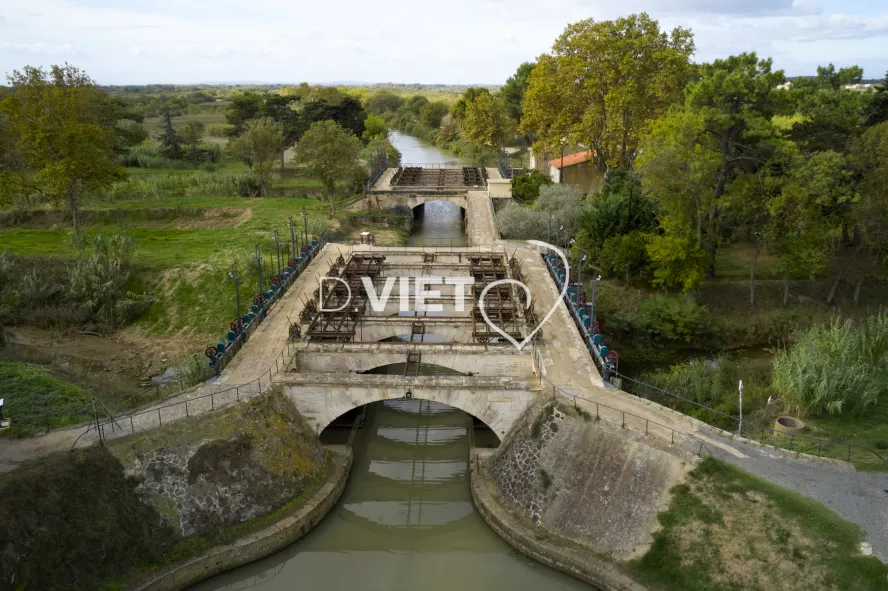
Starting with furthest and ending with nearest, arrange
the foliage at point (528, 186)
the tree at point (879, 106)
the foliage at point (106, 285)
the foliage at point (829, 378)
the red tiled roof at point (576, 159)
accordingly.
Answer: the red tiled roof at point (576, 159), the foliage at point (528, 186), the tree at point (879, 106), the foliage at point (106, 285), the foliage at point (829, 378)

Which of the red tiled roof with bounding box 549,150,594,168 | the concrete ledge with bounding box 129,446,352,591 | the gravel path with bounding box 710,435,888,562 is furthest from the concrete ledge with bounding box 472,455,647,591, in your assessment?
the red tiled roof with bounding box 549,150,594,168

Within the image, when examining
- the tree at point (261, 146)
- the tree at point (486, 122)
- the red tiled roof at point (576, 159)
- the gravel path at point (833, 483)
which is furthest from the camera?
the tree at point (486, 122)

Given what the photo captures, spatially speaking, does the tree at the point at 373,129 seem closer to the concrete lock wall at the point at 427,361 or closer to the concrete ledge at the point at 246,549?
the concrete lock wall at the point at 427,361

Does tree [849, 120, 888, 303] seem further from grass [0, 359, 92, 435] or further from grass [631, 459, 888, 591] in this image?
grass [0, 359, 92, 435]

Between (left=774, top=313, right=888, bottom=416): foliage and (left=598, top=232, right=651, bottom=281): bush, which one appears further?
(left=598, top=232, right=651, bottom=281): bush

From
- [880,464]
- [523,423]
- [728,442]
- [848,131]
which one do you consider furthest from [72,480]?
[848,131]

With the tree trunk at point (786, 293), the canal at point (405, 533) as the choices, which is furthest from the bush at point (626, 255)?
the canal at point (405, 533)

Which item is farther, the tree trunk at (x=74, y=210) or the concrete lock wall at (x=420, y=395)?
the tree trunk at (x=74, y=210)

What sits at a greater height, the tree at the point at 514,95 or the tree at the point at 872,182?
the tree at the point at 514,95
